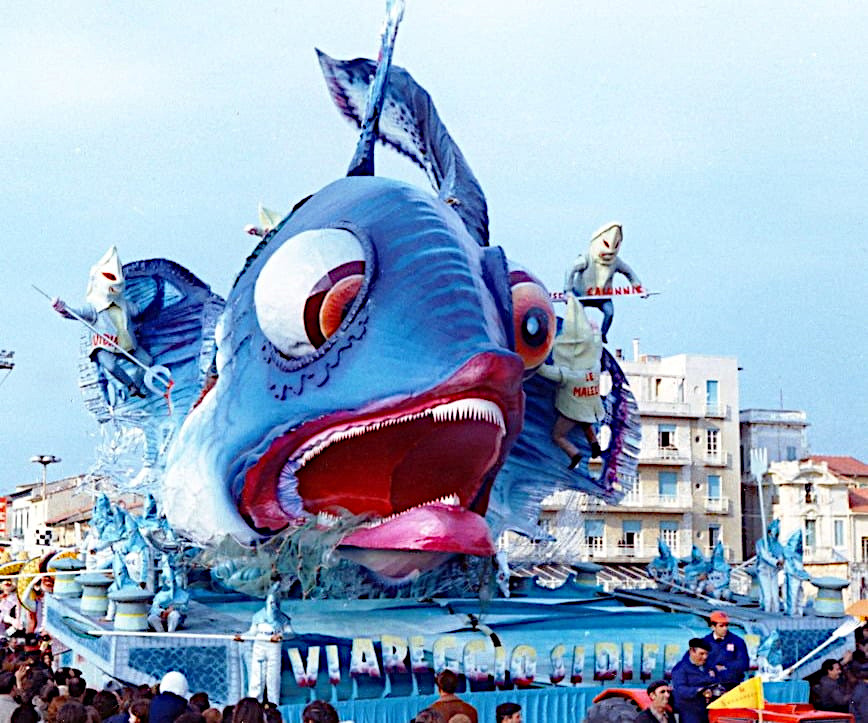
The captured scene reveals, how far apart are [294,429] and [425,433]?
111 centimetres

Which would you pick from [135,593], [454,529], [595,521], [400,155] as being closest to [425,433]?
[454,529]

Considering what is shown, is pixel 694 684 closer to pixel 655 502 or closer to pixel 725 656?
pixel 725 656

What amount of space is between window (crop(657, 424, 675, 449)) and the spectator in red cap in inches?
1163

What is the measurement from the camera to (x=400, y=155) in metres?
15.3

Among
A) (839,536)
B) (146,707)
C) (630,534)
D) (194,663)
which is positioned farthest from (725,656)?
(839,536)

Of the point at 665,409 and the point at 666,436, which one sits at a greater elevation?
the point at 665,409

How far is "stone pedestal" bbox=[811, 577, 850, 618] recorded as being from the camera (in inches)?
555

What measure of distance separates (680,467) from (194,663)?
27886mm

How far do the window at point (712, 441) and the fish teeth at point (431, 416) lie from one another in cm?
2815

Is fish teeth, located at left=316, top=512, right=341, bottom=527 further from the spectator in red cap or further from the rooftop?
the rooftop

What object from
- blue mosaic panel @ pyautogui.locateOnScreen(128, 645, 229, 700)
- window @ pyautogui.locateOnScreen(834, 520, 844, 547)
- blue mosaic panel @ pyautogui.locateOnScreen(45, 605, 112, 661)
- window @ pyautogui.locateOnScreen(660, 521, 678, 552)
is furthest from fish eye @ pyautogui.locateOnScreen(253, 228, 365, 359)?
window @ pyautogui.locateOnScreen(834, 520, 844, 547)

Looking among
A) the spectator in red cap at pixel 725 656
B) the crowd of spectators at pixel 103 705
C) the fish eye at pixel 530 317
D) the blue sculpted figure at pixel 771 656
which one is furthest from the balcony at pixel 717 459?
the crowd of spectators at pixel 103 705

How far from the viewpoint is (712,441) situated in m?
38.1

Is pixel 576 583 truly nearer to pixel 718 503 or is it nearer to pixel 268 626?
pixel 268 626
